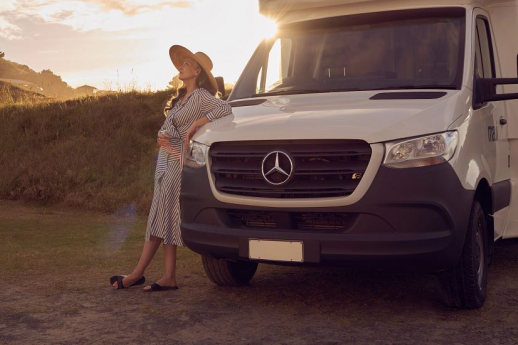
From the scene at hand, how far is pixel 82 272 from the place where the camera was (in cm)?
736

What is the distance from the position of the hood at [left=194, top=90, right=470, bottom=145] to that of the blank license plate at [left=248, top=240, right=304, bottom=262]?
0.69 m

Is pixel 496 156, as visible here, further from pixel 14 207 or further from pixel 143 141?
pixel 143 141

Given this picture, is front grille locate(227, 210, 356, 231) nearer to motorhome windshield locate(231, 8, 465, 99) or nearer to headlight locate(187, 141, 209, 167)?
headlight locate(187, 141, 209, 167)

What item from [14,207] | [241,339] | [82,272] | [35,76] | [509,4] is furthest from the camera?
[35,76]

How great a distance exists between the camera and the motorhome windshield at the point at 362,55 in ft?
19.9

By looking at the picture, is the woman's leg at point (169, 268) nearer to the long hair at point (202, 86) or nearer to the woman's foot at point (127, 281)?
the woman's foot at point (127, 281)

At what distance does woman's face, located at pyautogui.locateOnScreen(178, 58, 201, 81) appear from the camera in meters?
6.56

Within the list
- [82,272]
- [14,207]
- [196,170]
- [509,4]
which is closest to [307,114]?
[196,170]

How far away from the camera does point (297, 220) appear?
17.1 ft

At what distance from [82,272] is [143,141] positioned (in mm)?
9601

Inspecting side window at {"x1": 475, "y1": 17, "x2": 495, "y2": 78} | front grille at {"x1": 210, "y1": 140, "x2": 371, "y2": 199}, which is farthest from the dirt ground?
side window at {"x1": 475, "y1": 17, "x2": 495, "y2": 78}

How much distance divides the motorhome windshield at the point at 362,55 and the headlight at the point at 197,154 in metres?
1.09

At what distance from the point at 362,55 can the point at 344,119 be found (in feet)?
4.62

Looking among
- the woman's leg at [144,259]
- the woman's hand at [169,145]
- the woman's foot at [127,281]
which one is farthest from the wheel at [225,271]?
the woman's hand at [169,145]
